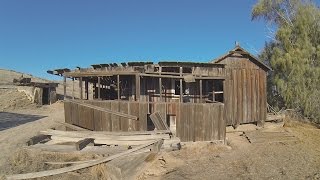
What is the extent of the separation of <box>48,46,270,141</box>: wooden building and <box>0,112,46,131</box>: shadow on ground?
5874 millimetres

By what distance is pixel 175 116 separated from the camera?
62.1 ft

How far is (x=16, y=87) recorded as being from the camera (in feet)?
129

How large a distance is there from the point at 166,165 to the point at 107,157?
304cm

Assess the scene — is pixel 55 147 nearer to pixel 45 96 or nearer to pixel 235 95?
pixel 235 95

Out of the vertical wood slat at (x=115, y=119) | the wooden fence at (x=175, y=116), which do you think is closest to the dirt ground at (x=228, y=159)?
the wooden fence at (x=175, y=116)

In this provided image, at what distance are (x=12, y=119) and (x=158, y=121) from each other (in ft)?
48.9

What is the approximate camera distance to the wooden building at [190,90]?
60.4ft

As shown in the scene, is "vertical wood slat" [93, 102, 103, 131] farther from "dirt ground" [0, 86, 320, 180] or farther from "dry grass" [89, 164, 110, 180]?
"dry grass" [89, 164, 110, 180]

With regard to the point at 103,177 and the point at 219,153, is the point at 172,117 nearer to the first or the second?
the point at 219,153

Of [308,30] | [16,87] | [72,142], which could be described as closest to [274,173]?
[72,142]

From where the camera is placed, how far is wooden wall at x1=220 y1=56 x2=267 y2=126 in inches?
870

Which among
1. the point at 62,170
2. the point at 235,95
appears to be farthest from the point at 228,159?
the point at 62,170

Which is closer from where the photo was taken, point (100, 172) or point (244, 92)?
point (100, 172)

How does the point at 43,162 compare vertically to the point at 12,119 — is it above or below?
below
